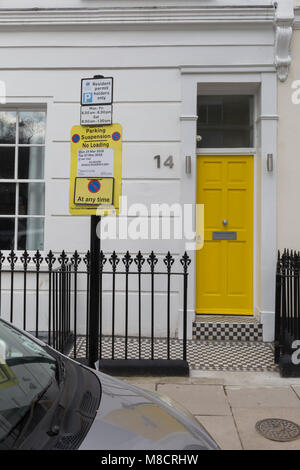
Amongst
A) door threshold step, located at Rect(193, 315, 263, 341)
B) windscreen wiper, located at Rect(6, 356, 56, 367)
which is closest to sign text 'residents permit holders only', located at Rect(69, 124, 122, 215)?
windscreen wiper, located at Rect(6, 356, 56, 367)

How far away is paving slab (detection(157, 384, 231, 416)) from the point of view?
420 cm

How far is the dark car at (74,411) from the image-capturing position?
6.11 feet

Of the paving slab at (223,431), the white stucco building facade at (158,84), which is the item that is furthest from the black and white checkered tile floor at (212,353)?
the paving slab at (223,431)

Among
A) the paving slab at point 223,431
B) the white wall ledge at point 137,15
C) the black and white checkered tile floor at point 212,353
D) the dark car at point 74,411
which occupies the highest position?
the white wall ledge at point 137,15

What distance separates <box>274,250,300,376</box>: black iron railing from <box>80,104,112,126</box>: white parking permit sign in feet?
9.55

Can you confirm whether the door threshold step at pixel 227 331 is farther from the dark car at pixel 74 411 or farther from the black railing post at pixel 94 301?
the dark car at pixel 74 411

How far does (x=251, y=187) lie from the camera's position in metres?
6.89

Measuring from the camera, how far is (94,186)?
12.4 ft

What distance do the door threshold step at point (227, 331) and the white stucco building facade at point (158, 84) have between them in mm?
215

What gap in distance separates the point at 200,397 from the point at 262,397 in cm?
64

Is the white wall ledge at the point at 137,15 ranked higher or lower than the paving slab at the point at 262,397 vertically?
higher
